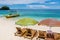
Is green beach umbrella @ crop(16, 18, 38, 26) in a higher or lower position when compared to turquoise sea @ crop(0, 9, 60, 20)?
lower

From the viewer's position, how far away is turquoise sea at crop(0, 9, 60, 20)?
1.92 m

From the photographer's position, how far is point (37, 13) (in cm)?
198

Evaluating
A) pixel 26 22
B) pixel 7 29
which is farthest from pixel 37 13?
pixel 7 29

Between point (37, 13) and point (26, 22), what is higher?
point (37, 13)

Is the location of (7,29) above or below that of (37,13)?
below

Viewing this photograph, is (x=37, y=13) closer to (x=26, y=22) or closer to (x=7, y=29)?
(x=26, y=22)

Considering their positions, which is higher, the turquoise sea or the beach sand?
the turquoise sea

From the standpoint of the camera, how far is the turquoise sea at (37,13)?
1.92m

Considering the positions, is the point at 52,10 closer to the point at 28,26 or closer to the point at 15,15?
the point at 28,26

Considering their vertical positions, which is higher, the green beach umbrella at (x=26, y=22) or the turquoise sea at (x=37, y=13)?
the turquoise sea at (x=37, y=13)

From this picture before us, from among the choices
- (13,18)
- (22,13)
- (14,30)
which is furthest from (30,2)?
(14,30)

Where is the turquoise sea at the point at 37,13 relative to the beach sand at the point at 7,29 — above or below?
above

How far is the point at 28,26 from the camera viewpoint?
1.97 metres

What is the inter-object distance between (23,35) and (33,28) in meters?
0.17
